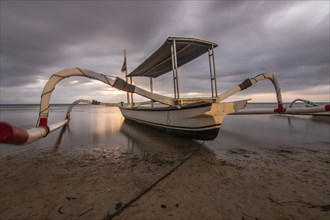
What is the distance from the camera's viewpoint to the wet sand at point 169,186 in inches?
84.4

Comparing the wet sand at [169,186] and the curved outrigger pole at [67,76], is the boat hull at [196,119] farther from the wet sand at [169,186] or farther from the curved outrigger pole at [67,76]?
the wet sand at [169,186]

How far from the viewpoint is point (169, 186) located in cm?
284

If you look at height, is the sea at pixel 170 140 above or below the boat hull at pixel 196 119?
below

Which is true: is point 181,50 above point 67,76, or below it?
above

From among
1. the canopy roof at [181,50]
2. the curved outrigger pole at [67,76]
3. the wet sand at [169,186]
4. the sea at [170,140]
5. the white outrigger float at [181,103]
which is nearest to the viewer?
the wet sand at [169,186]

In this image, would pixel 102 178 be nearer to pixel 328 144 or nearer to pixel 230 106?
pixel 230 106

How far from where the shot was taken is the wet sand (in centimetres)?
214

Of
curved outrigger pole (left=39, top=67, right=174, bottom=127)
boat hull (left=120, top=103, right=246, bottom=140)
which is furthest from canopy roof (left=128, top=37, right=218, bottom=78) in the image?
boat hull (left=120, top=103, right=246, bottom=140)

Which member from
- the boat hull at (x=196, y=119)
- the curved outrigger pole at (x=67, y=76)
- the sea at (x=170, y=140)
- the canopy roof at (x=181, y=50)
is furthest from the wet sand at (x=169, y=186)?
the canopy roof at (x=181, y=50)

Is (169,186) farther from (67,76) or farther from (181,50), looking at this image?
(181,50)

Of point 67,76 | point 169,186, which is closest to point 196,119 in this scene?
point 169,186

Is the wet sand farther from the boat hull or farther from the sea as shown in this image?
the boat hull

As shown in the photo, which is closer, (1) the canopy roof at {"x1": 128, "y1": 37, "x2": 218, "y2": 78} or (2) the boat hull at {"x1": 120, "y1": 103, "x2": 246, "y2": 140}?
(2) the boat hull at {"x1": 120, "y1": 103, "x2": 246, "y2": 140}

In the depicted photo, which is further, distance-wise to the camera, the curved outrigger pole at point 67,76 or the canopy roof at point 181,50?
the canopy roof at point 181,50
